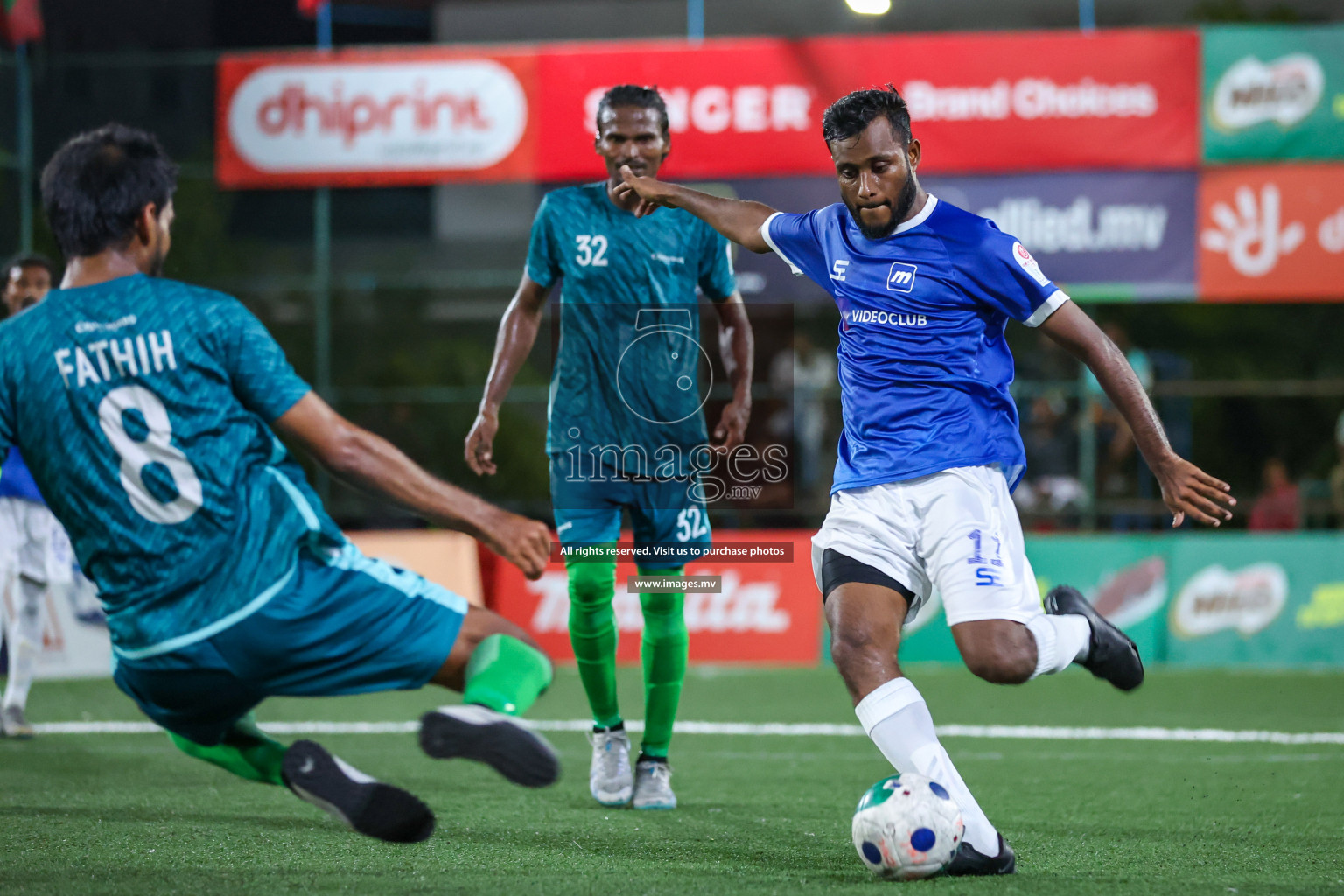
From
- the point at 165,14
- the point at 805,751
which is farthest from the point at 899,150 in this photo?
the point at 165,14

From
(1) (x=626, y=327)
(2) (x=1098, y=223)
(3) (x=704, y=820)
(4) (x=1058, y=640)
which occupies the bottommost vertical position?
(3) (x=704, y=820)

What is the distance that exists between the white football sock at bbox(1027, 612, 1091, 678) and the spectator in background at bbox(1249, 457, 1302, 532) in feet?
31.8

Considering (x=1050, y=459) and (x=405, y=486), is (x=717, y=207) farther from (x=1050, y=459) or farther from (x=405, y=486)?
(x=1050, y=459)

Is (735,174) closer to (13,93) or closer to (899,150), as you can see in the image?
(13,93)

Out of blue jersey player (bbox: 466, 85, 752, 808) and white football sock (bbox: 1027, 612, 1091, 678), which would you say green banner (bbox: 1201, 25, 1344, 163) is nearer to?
blue jersey player (bbox: 466, 85, 752, 808)

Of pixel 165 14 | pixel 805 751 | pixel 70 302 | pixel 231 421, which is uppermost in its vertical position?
pixel 165 14

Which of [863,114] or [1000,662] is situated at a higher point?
[863,114]

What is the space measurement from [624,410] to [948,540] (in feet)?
5.82

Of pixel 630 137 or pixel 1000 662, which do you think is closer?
pixel 1000 662

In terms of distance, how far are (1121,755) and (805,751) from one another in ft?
4.76

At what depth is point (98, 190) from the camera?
3.44m

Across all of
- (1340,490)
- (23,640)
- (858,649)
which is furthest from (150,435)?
(1340,490)

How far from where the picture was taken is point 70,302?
3.41 m

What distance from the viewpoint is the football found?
12.8ft
